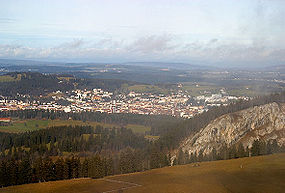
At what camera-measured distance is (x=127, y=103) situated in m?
160

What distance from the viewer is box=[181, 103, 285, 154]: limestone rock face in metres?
71.1

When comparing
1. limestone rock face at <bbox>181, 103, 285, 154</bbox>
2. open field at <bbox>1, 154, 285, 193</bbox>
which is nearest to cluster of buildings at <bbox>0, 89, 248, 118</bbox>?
limestone rock face at <bbox>181, 103, 285, 154</bbox>

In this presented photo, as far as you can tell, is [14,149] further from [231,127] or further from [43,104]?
[43,104]

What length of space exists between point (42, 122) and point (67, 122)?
29.9 feet

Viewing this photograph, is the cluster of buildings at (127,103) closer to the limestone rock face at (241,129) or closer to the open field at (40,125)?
the open field at (40,125)

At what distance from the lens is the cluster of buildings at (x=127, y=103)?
137125 mm

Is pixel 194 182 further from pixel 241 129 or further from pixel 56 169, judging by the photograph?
pixel 241 129

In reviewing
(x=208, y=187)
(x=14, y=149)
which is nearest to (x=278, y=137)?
(x=208, y=187)

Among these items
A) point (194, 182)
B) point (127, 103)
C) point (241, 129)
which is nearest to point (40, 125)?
point (127, 103)

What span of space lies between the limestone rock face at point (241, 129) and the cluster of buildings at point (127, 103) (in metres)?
46.2

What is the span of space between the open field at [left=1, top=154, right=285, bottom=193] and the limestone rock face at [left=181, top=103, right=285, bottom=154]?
886 inches

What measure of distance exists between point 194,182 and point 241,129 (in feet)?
132

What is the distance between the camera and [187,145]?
7469cm

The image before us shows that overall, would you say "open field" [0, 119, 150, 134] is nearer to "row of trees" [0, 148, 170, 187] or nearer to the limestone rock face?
the limestone rock face
